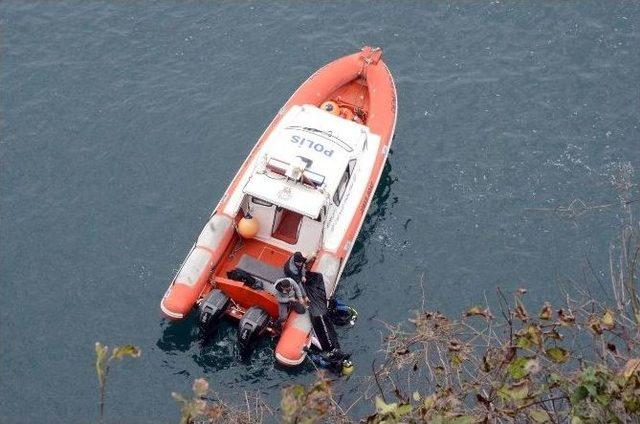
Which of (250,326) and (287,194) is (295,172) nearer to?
(287,194)

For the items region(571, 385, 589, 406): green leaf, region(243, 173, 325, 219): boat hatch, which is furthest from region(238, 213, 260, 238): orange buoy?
region(571, 385, 589, 406): green leaf

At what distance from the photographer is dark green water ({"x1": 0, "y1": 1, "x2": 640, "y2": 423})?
1747 centimetres

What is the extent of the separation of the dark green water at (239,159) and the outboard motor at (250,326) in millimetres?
703

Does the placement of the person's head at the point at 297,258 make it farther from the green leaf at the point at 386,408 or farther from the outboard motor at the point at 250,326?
the green leaf at the point at 386,408

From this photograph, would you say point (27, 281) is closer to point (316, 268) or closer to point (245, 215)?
point (245, 215)

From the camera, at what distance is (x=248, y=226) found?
1784cm

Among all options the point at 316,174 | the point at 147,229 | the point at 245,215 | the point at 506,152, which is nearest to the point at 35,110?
the point at 147,229

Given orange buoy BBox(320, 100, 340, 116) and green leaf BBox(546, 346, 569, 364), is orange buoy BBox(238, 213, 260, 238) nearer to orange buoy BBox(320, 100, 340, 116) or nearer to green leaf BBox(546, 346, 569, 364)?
orange buoy BBox(320, 100, 340, 116)

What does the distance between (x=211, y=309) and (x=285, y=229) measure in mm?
3139

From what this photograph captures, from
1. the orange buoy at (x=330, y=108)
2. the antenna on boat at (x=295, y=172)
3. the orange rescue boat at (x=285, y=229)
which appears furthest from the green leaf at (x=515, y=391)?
the orange buoy at (x=330, y=108)

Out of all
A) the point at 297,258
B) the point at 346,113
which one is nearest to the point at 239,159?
the point at 346,113

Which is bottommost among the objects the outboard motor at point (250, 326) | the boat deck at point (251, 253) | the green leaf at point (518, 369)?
the outboard motor at point (250, 326)

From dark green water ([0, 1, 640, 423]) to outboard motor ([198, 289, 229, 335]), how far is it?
0.78 meters

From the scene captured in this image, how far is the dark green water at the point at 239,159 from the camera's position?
17469 mm
